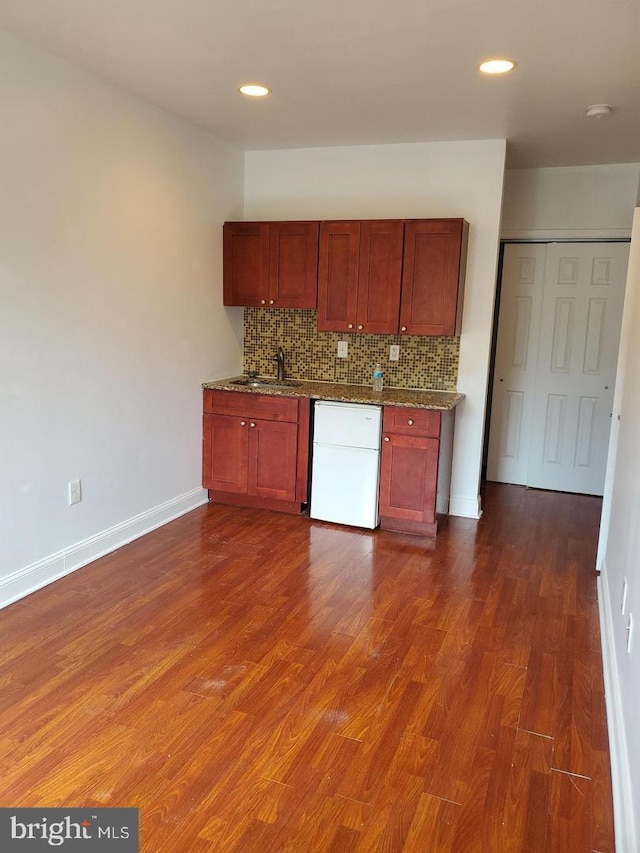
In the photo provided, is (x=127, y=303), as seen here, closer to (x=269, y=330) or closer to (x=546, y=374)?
(x=269, y=330)

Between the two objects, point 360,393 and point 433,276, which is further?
point 360,393

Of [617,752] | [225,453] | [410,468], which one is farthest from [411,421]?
[617,752]

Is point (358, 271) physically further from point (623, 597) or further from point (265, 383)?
point (623, 597)

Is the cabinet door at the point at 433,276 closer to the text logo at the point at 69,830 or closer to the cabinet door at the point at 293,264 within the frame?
the cabinet door at the point at 293,264

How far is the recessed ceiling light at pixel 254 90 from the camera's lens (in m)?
3.38

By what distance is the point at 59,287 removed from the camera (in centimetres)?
324

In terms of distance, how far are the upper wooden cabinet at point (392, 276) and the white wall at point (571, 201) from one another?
114cm

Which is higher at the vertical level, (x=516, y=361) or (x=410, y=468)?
(x=516, y=361)

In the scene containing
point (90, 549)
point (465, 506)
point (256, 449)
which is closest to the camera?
point (90, 549)

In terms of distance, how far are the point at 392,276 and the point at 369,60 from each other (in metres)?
1.54

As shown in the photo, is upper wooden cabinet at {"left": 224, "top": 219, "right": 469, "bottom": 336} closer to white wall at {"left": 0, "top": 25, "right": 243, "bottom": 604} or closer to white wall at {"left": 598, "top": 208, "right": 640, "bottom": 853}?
white wall at {"left": 0, "top": 25, "right": 243, "bottom": 604}

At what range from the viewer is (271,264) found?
4.64m

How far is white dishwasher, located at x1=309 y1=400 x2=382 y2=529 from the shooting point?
4.23 metres

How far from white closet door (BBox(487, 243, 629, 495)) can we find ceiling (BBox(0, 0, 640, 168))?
1.12m
